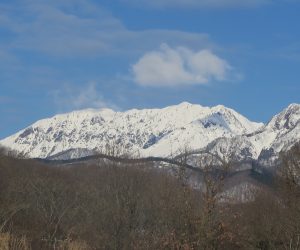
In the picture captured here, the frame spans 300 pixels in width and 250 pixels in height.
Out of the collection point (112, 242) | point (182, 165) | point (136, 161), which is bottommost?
point (112, 242)

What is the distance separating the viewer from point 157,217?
1050 inches

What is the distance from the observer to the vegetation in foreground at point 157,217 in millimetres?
10773

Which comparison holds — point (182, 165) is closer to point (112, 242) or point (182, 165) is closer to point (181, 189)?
point (181, 189)

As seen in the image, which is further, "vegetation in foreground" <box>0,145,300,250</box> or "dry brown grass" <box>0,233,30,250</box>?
"vegetation in foreground" <box>0,145,300,250</box>

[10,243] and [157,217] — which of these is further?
[157,217]

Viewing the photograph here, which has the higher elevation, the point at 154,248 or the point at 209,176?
the point at 209,176

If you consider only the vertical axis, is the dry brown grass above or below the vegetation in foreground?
below

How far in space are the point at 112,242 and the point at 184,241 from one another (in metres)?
24.4

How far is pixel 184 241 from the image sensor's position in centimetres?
1074

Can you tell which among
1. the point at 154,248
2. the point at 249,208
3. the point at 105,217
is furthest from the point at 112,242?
the point at 154,248

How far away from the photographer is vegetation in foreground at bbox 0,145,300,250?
10773 mm

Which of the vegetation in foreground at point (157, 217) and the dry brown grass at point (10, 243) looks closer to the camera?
the dry brown grass at point (10, 243)

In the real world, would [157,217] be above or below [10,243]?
above

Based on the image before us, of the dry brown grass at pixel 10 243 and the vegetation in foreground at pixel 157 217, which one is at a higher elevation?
the vegetation in foreground at pixel 157 217
